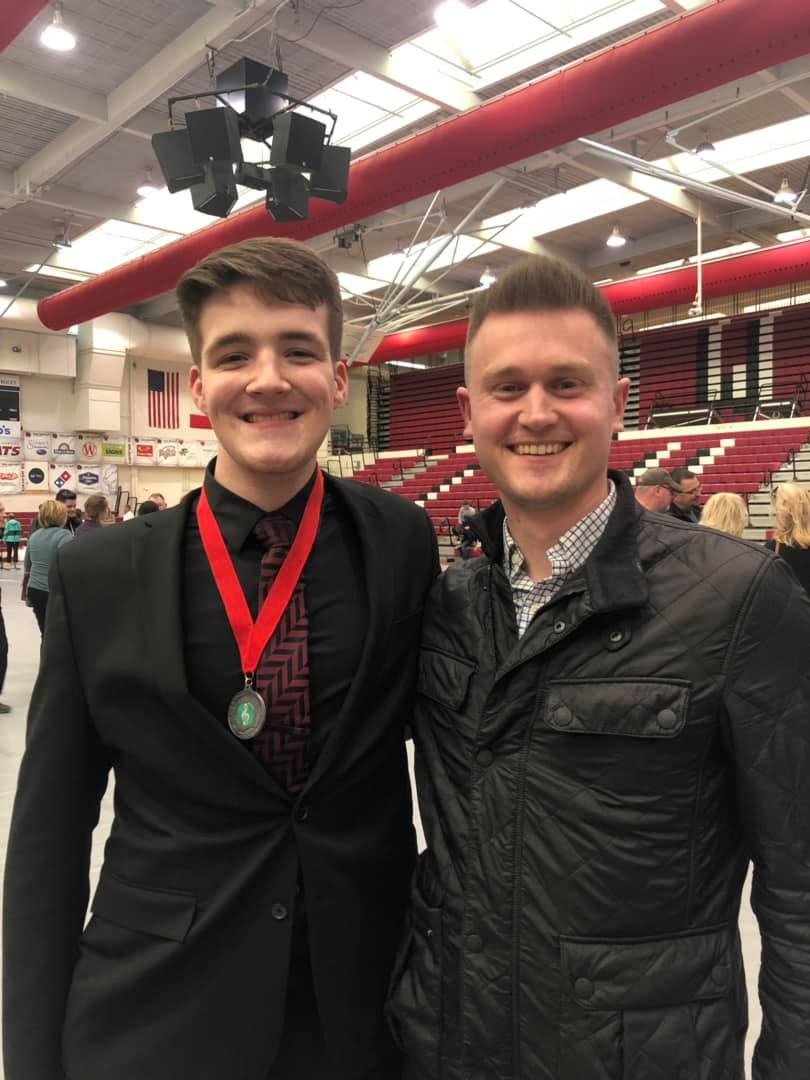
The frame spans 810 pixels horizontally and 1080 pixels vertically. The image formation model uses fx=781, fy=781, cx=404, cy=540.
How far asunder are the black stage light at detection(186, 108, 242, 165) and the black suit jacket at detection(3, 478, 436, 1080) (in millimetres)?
5656

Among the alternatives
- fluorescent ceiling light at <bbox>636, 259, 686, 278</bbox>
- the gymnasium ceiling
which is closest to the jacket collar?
the gymnasium ceiling

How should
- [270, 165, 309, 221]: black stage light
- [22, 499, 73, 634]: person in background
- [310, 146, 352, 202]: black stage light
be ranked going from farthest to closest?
[310, 146, 352, 202]: black stage light
[270, 165, 309, 221]: black stage light
[22, 499, 73, 634]: person in background

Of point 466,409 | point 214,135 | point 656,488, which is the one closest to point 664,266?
point 214,135

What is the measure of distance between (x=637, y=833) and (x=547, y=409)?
0.57m

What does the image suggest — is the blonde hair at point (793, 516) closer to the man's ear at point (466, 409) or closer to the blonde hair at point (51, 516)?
the man's ear at point (466, 409)

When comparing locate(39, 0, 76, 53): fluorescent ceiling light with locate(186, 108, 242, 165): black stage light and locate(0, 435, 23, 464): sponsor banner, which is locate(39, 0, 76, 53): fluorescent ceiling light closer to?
locate(186, 108, 242, 165): black stage light

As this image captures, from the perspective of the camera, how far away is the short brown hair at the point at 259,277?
45.8 inches

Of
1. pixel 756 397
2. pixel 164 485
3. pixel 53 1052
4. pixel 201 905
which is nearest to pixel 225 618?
pixel 201 905

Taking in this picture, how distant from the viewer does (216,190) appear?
6203 millimetres

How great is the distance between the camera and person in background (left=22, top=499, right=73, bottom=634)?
5.51m

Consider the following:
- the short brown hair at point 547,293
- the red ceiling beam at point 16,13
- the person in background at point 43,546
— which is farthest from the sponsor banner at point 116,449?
the short brown hair at point 547,293

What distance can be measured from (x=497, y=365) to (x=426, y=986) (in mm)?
881

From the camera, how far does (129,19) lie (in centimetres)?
721

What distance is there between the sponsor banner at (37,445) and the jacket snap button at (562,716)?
728 inches
